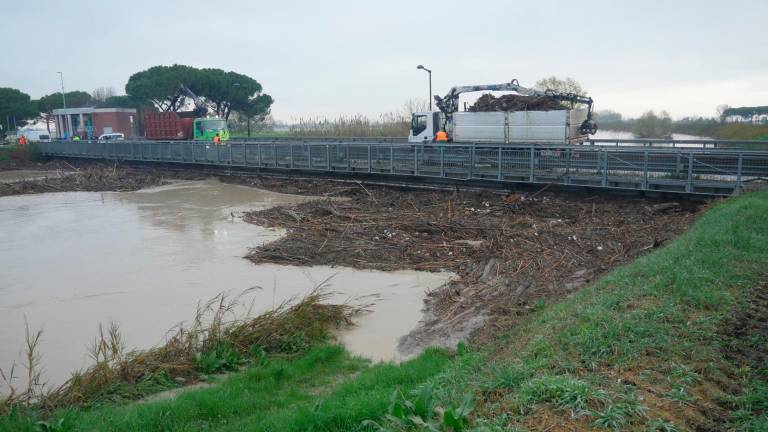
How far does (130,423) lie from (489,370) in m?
3.47

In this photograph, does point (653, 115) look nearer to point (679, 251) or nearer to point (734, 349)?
point (679, 251)

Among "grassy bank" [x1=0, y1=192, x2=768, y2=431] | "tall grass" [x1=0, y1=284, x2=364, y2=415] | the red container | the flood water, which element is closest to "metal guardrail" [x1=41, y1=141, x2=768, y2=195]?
the flood water

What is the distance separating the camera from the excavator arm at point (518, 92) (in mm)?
25430

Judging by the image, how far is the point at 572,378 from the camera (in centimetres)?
442

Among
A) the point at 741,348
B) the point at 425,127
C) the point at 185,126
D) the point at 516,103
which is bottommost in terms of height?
the point at 741,348

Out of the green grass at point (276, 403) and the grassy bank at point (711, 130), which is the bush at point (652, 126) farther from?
the green grass at point (276, 403)

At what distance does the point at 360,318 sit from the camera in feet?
34.2

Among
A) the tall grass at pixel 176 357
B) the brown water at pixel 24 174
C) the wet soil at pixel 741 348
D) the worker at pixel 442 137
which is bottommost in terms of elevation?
the tall grass at pixel 176 357

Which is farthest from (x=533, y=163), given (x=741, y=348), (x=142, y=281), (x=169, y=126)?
(x=169, y=126)

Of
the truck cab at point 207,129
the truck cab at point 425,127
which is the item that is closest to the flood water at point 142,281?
the truck cab at point 425,127

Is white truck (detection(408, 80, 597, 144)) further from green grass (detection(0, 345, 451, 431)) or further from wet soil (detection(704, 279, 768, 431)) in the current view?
green grass (detection(0, 345, 451, 431))

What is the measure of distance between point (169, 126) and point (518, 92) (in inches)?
1393

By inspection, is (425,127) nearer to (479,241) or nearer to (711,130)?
(479,241)

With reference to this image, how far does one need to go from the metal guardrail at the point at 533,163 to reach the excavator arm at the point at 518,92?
4.41m
